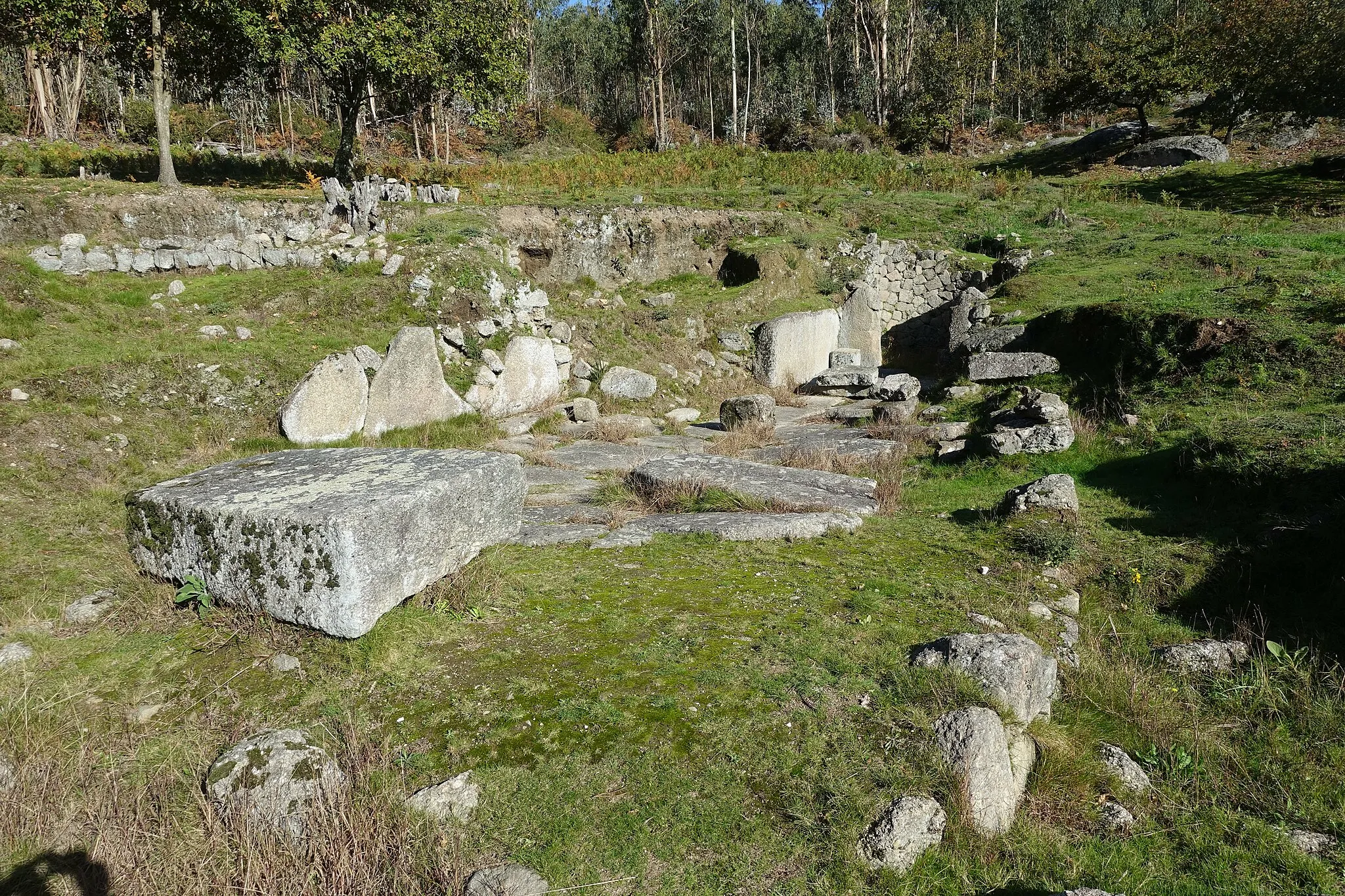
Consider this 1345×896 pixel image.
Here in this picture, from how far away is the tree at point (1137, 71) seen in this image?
32.0 meters

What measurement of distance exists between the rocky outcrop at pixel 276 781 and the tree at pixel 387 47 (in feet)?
64.7

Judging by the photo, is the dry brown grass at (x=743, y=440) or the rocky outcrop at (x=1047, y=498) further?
the dry brown grass at (x=743, y=440)

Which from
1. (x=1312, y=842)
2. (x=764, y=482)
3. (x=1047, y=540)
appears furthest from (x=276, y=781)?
(x=1047, y=540)

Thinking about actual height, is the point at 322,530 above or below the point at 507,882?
above

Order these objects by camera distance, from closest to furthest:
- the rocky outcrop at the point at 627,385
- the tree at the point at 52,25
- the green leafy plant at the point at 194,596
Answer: the green leafy plant at the point at 194,596
the rocky outcrop at the point at 627,385
the tree at the point at 52,25

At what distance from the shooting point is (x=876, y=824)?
3256 mm

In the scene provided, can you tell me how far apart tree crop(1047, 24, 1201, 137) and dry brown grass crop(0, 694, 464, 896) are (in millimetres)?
40788

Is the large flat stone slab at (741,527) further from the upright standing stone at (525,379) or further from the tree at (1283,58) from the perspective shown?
the tree at (1283,58)

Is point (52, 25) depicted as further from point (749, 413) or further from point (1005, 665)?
point (1005, 665)

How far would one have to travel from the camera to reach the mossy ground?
325 centimetres

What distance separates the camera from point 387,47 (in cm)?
1881

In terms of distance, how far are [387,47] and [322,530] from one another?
18.9 metres

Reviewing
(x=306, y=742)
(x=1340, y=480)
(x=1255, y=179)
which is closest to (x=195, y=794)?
(x=306, y=742)

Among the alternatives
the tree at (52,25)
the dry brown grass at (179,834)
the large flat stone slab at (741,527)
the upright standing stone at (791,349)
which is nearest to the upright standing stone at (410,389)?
the large flat stone slab at (741,527)
